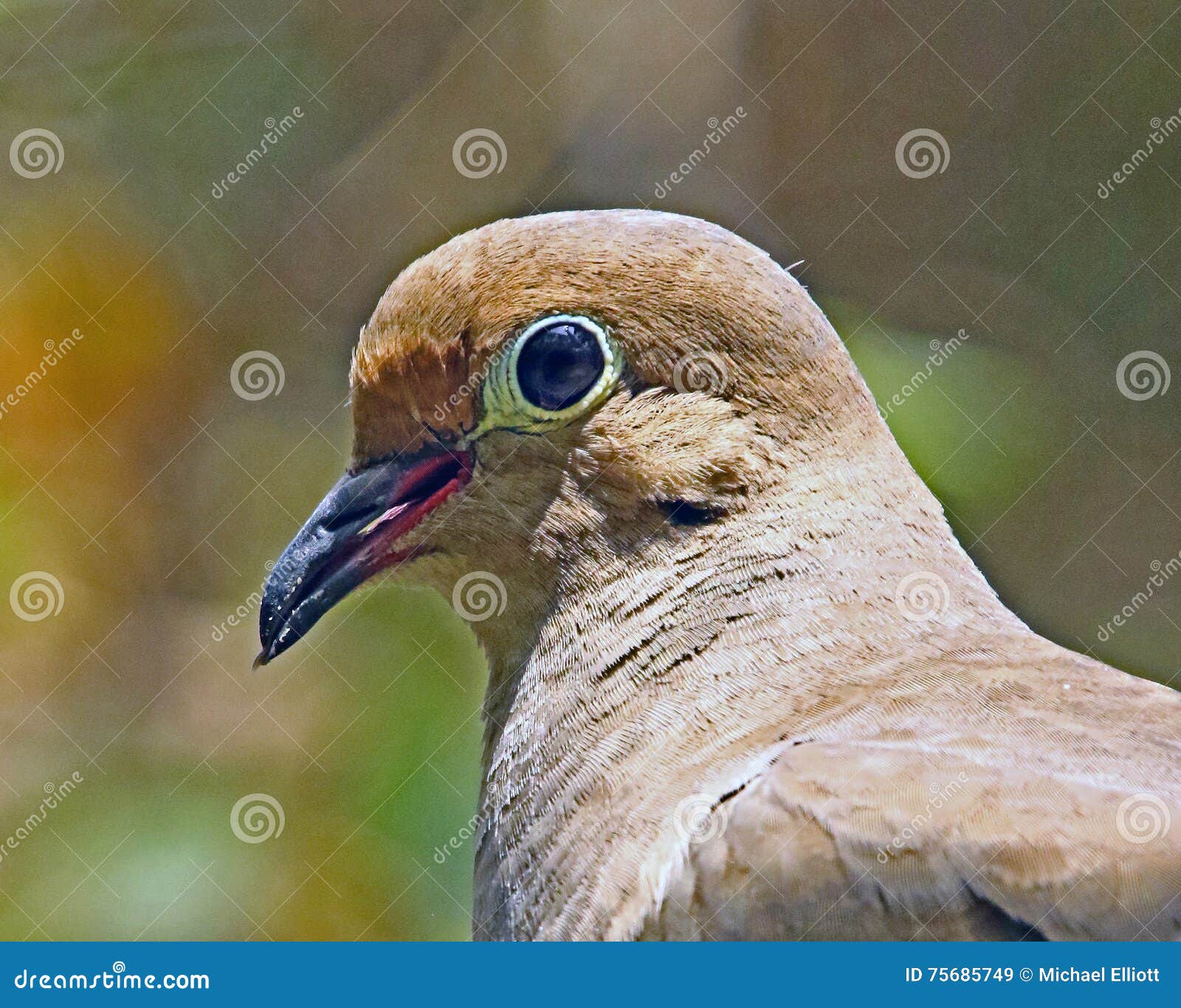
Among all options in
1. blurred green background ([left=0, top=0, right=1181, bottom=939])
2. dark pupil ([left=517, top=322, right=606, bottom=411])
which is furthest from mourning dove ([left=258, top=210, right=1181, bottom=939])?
blurred green background ([left=0, top=0, right=1181, bottom=939])

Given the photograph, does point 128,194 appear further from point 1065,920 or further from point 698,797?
point 1065,920

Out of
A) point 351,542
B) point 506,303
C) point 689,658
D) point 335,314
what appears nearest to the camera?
point 689,658

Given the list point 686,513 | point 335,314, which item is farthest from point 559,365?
point 335,314

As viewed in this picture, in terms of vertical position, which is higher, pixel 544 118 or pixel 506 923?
pixel 544 118

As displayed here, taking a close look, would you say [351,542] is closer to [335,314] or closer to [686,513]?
[686,513]

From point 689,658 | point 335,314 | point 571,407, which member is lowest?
point 335,314

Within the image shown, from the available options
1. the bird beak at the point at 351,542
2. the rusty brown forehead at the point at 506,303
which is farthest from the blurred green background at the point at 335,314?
the rusty brown forehead at the point at 506,303

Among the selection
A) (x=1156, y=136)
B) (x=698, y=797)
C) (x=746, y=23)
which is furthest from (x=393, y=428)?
(x=1156, y=136)

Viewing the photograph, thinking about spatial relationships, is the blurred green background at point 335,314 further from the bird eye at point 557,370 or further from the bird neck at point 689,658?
the bird eye at point 557,370
